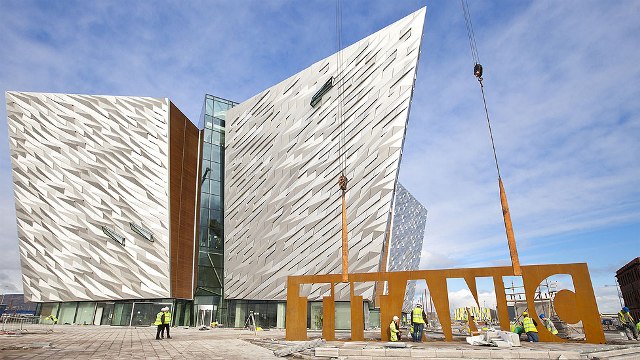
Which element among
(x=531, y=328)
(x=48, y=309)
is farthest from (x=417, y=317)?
(x=48, y=309)

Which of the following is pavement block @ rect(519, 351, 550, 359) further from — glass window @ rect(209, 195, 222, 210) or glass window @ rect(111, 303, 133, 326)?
glass window @ rect(209, 195, 222, 210)

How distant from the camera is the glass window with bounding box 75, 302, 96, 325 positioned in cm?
3891

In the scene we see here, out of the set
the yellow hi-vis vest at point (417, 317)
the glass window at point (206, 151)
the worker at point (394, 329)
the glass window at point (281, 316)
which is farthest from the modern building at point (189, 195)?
the worker at point (394, 329)

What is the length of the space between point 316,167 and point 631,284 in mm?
61432

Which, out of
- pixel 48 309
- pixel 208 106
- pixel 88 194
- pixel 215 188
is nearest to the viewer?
pixel 88 194

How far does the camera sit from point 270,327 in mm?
37812

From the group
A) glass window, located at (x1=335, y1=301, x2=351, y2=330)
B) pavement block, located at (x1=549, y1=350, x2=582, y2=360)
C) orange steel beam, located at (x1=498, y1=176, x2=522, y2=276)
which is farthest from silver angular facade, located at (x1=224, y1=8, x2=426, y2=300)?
pavement block, located at (x1=549, y1=350, x2=582, y2=360)

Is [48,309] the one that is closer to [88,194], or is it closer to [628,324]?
[88,194]

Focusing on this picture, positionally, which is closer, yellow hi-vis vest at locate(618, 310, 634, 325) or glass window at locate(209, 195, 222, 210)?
yellow hi-vis vest at locate(618, 310, 634, 325)

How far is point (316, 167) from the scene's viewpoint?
3506cm

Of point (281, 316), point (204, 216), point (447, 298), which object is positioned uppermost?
point (204, 216)

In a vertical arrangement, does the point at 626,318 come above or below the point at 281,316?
below

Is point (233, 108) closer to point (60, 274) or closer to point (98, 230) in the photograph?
point (98, 230)

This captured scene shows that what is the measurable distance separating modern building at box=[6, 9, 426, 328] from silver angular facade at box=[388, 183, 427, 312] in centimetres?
2786
